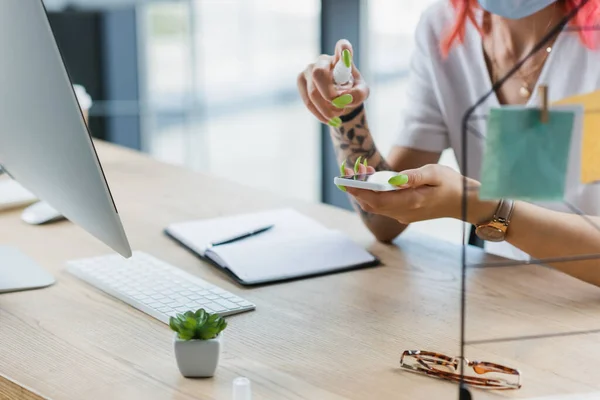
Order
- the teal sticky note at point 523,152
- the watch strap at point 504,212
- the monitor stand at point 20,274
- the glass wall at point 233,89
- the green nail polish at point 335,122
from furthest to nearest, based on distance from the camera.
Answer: the glass wall at point 233,89, the green nail polish at point 335,122, the monitor stand at point 20,274, the watch strap at point 504,212, the teal sticky note at point 523,152

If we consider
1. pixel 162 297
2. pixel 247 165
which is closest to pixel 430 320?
pixel 162 297

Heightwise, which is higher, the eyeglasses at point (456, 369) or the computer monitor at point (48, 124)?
the computer monitor at point (48, 124)

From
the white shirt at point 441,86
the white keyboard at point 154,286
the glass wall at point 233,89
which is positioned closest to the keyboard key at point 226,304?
the white keyboard at point 154,286

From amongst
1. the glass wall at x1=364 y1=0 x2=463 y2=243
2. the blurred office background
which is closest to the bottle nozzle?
the glass wall at x1=364 y1=0 x2=463 y2=243

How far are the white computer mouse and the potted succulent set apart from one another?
0.74 m

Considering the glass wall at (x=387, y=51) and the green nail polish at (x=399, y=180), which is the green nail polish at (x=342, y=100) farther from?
the glass wall at (x=387, y=51)

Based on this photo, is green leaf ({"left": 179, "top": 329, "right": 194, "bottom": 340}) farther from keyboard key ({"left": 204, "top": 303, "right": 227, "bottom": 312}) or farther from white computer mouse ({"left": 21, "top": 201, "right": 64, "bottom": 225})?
white computer mouse ({"left": 21, "top": 201, "right": 64, "bottom": 225})

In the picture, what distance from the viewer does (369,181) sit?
4.20ft

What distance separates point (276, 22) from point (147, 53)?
1.92ft

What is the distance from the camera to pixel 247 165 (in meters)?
4.50

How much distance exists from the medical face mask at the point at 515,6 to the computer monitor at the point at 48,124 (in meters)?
0.62

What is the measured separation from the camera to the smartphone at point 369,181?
1233 millimetres

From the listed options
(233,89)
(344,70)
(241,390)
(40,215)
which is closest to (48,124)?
(241,390)

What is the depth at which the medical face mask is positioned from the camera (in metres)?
1.33
